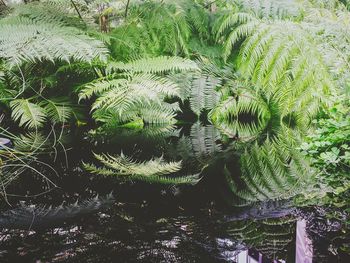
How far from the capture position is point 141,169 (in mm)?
1933

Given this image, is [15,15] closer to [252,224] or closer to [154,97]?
[154,97]

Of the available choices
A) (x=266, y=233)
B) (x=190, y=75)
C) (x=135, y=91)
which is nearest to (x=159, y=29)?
(x=190, y=75)

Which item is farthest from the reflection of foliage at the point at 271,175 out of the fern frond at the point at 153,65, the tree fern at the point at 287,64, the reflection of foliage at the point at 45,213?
the fern frond at the point at 153,65

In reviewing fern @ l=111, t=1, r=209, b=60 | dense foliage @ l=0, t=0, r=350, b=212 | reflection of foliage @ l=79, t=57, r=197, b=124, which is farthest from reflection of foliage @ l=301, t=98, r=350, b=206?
fern @ l=111, t=1, r=209, b=60

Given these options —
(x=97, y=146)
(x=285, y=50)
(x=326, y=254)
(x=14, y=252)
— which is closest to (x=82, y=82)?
(x=97, y=146)

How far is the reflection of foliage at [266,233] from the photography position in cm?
109

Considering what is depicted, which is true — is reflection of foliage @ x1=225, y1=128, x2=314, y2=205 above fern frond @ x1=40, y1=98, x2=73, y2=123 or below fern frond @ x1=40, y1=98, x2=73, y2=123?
above

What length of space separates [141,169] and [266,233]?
867 mm

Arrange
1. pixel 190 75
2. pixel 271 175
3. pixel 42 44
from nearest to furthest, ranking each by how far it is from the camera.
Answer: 1. pixel 271 175
2. pixel 42 44
3. pixel 190 75

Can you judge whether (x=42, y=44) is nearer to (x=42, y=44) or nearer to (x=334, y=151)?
(x=42, y=44)

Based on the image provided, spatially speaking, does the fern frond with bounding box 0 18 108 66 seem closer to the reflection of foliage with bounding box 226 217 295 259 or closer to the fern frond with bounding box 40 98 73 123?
the fern frond with bounding box 40 98 73 123

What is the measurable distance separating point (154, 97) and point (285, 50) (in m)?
1.03

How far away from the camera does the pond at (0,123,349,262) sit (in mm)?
1074

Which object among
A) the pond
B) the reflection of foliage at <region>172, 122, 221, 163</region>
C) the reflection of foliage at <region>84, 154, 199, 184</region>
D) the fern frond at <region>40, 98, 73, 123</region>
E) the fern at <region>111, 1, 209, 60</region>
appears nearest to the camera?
the pond
